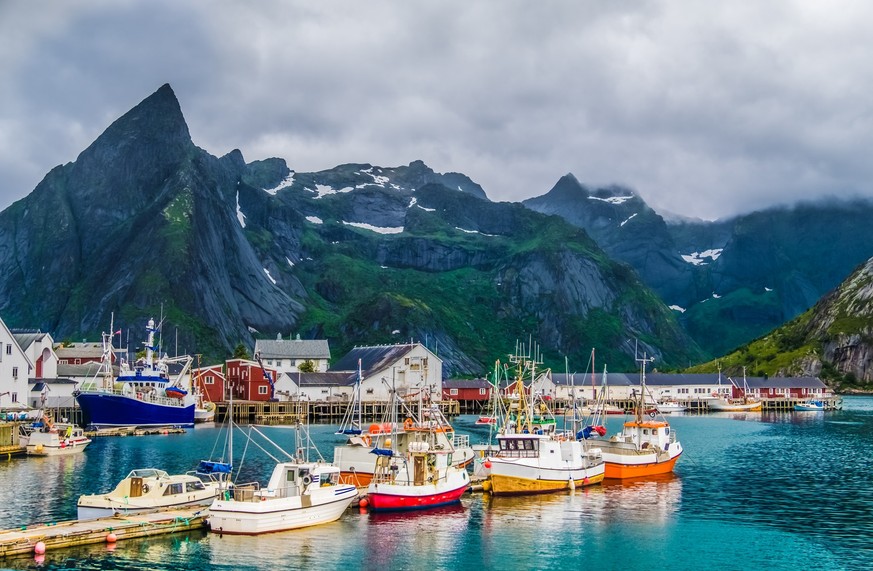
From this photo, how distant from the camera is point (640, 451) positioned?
77.3 m

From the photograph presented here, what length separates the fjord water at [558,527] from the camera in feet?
149

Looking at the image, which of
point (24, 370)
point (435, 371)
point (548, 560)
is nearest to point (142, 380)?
point (24, 370)

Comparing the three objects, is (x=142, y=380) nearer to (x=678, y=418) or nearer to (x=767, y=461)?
(x=767, y=461)

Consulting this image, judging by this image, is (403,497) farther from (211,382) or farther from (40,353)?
(211,382)

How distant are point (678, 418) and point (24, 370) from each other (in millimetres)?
112182

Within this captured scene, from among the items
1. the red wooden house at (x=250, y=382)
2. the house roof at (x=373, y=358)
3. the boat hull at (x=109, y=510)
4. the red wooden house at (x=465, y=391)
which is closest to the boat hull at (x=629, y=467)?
the boat hull at (x=109, y=510)

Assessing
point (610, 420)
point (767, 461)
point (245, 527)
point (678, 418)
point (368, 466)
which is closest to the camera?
point (245, 527)

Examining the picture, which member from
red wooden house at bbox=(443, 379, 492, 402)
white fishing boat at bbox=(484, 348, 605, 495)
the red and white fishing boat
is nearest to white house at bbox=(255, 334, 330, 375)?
red wooden house at bbox=(443, 379, 492, 402)

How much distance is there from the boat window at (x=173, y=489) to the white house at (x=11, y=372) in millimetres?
62618

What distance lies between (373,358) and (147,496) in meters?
122

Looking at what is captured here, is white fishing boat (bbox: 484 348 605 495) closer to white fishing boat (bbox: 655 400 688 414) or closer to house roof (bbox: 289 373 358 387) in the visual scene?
house roof (bbox: 289 373 358 387)

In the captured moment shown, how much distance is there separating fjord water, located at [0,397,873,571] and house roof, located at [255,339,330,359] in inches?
4063

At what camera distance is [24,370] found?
4375 inches

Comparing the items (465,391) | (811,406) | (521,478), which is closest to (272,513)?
(521,478)
